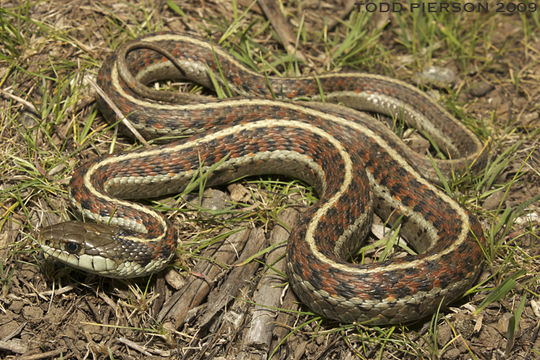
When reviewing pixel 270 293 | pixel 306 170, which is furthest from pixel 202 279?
pixel 306 170

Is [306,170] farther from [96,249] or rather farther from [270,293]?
[96,249]

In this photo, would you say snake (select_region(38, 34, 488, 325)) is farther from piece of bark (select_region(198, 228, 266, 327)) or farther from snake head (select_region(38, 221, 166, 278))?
piece of bark (select_region(198, 228, 266, 327))

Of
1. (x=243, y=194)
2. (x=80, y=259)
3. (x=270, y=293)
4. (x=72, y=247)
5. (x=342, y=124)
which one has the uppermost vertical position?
(x=342, y=124)

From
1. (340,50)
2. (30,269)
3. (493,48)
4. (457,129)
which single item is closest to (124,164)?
(30,269)

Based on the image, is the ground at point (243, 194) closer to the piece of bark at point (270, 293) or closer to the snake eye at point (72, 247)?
the piece of bark at point (270, 293)

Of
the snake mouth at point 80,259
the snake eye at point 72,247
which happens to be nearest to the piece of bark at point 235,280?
the snake mouth at point 80,259

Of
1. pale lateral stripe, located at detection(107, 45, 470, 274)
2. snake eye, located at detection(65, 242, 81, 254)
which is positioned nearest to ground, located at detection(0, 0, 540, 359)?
pale lateral stripe, located at detection(107, 45, 470, 274)

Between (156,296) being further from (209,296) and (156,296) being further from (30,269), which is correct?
(30,269)
